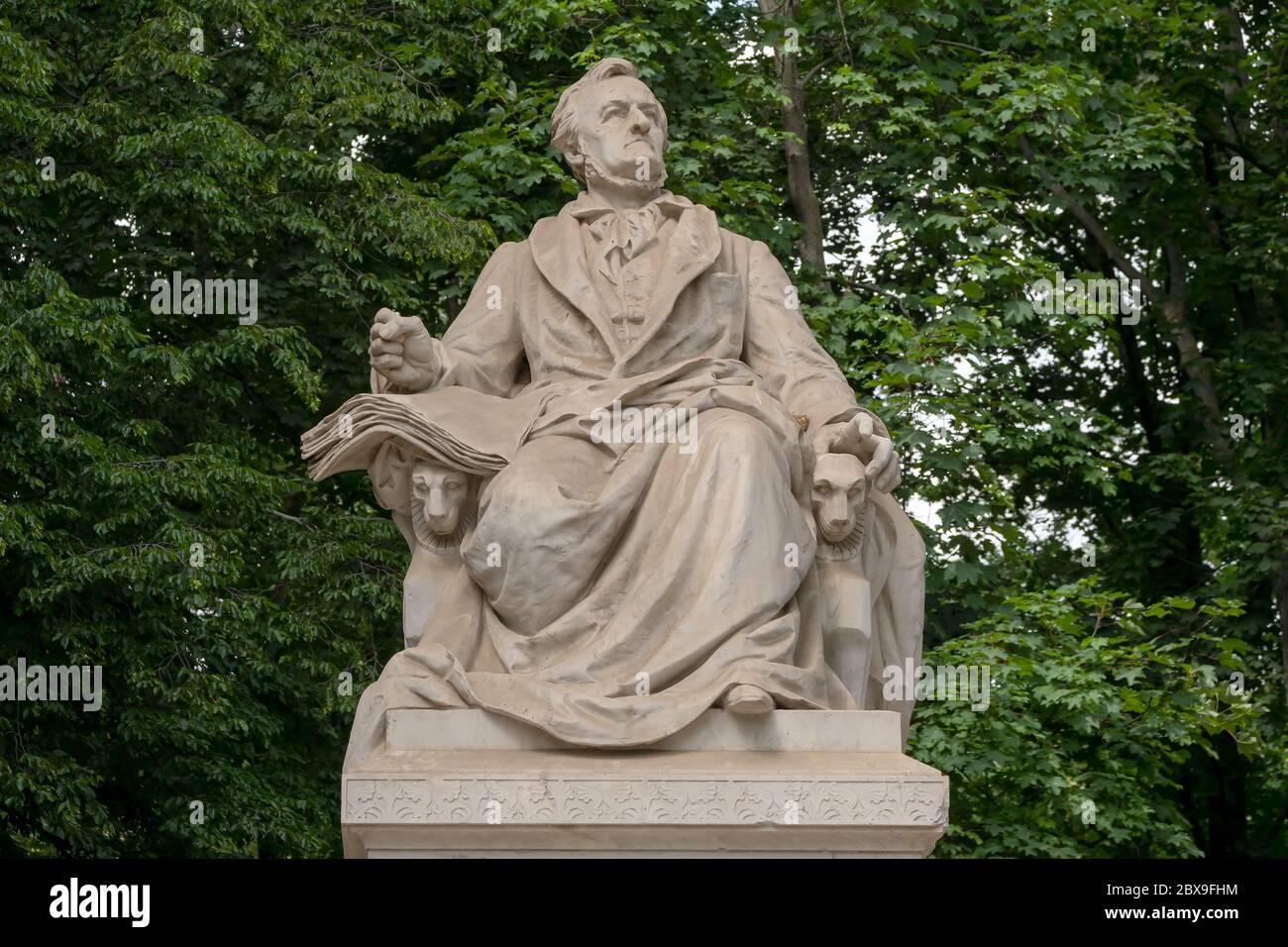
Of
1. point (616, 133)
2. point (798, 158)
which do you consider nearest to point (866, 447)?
point (616, 133)

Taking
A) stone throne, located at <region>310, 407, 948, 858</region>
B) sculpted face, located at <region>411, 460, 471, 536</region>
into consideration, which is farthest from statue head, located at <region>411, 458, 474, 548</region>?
stone throne, located at <region>310, 407, 948, 858</region>

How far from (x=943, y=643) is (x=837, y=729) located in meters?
5.61

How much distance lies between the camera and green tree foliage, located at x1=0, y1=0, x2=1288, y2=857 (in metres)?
10.1

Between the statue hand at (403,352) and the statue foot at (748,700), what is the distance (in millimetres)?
1436

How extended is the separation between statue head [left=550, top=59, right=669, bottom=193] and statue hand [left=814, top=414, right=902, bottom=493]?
1125 mm

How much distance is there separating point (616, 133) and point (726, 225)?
4512 mm

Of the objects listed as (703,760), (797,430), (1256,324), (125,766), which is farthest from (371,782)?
(1256,324)

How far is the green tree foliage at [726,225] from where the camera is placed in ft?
33.3

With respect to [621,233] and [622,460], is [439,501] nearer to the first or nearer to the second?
[622,460]

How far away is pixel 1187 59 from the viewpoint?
1315 cm

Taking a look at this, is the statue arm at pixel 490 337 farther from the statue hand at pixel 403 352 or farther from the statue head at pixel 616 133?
the statue head at pixel 616 133

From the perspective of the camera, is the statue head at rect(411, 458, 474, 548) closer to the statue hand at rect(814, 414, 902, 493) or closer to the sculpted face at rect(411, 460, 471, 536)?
the sculpted face at rect(411, 460, 471, 536)

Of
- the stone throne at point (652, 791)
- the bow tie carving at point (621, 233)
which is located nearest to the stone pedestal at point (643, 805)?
the stone throne at point (652, 791)

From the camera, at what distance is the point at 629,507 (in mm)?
6152
